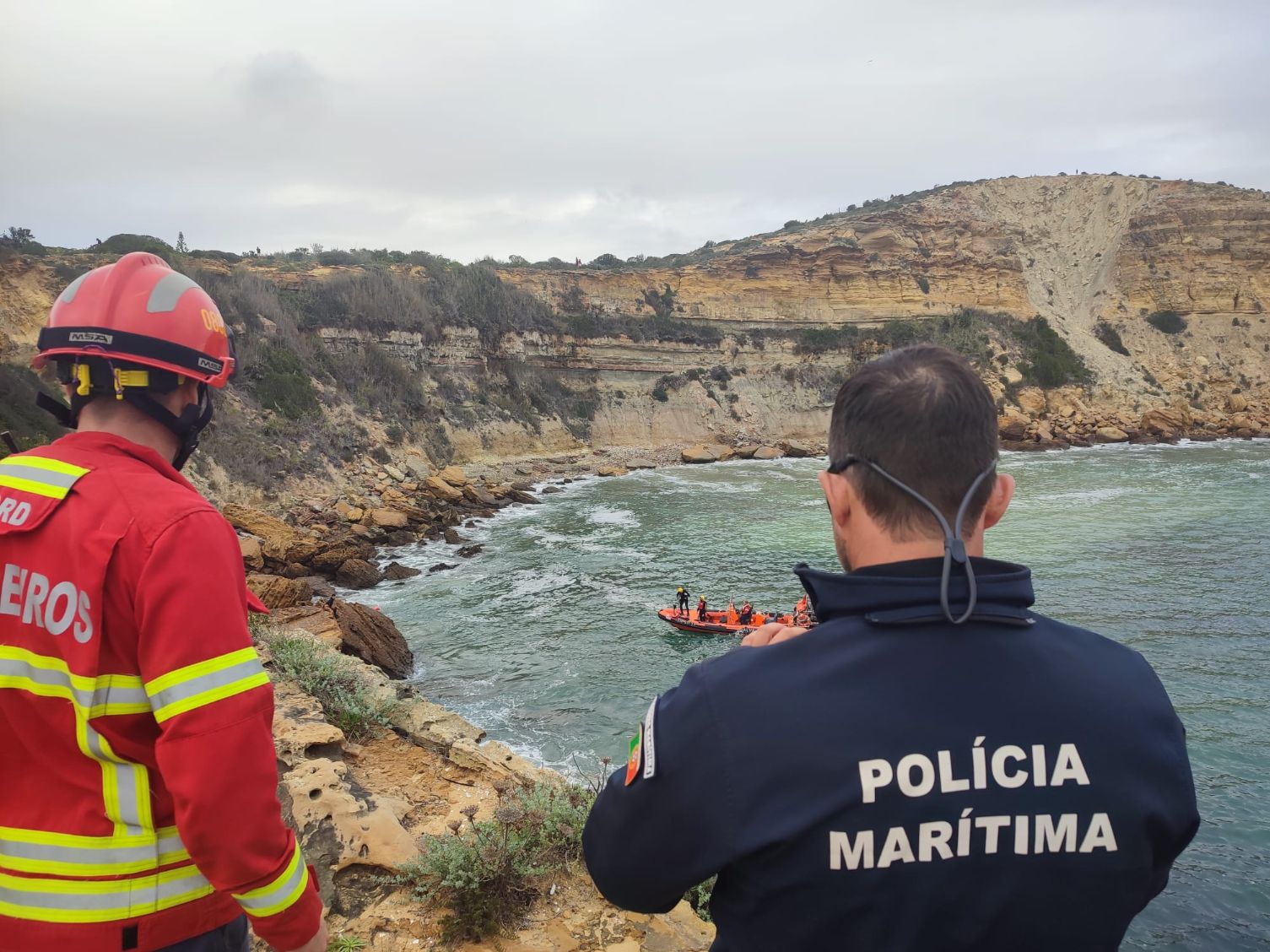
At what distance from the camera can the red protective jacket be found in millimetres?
1595

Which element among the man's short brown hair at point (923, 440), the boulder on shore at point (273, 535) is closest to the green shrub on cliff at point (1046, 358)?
the boulder on shore at point (273, 535)

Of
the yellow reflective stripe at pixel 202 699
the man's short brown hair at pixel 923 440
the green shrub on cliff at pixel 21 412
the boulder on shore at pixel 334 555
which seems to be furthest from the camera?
the boulder on shore at pixel 334 555

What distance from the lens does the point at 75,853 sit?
1.64 m

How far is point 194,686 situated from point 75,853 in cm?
50

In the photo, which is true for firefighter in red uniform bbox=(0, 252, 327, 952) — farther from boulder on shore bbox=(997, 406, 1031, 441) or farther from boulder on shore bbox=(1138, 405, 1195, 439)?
boulder on shore bbox=(1138, 405, 1195, 439)

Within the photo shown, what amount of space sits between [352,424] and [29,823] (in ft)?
108

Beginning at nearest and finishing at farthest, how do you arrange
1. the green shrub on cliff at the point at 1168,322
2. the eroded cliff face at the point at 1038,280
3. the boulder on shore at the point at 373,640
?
the boulder on shore at the point at 373,640 → the eroded cliff face at the point at 1038,280 → the green shrub on cliff at the point at 1168,322

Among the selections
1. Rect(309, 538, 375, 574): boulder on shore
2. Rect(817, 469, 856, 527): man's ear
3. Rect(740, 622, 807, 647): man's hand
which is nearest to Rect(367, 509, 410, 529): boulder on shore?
Rect(309, 538, 375, 574): boulder on shore

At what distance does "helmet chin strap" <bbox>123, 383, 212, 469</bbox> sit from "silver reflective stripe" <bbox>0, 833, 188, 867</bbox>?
36.4 inches

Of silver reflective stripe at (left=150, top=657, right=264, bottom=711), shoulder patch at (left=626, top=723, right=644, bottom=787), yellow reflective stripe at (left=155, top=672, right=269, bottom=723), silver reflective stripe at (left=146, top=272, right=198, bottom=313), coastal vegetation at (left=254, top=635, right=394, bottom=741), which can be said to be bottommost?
coastal vegetation at (left=254, top=635, right=394, bottom=741)

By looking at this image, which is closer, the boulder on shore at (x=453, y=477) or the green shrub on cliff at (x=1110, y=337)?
the boulder on shore at (x=453, y=477)

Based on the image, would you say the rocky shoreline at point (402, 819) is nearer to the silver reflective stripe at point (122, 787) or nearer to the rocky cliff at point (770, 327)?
the silver reflective stripe at point (122, 787)

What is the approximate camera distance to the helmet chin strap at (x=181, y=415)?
6.15 feet

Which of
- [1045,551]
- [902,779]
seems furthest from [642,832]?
[1045,551]
